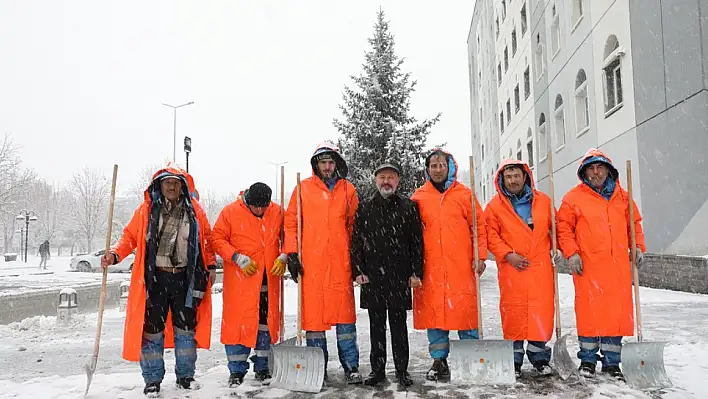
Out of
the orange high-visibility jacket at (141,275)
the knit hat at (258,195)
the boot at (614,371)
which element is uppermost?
the knit hat at (258,195)

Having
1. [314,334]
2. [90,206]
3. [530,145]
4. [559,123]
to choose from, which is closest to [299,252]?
[314,334]

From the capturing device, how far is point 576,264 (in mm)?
4680

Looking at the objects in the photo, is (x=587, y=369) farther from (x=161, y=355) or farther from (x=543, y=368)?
(x=161, y=355)

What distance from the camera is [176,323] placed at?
14.9ft

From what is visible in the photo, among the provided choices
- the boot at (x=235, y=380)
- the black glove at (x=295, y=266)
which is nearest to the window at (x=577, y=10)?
the black glove at (x=295, y=266)

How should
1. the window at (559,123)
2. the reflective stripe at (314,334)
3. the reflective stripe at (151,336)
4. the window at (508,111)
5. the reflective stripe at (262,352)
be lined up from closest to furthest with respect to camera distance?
the reflective stripe at (151,336), the reflective stripe at (314,334), the reflective stripe at (262,352), the window at (559,123), the window at (508,111)

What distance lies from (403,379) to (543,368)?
1336 millimetres

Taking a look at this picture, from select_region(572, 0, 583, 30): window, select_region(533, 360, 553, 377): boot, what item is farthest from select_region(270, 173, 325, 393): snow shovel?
select_region(572, 0, 583, 30): window

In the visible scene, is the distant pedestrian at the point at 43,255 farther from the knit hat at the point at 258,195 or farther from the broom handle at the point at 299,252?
the broom handle at the point at 299,252

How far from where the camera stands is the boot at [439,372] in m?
4.68

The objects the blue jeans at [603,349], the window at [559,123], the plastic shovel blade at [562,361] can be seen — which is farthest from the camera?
the window at [559,123]

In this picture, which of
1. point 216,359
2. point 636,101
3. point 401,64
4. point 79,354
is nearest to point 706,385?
point 216,359

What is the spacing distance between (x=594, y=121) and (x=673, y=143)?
4.67 metres

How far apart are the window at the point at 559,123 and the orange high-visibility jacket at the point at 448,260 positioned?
1491 cm
